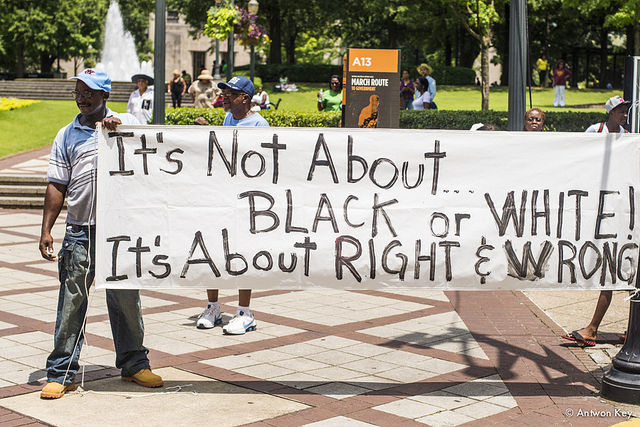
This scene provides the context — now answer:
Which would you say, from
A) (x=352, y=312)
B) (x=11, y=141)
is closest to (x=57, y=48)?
(x=11, y=141)

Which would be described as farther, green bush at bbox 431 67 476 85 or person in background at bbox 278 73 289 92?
green bush at bbox 431 67 476 85

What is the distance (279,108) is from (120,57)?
2567 centimetres

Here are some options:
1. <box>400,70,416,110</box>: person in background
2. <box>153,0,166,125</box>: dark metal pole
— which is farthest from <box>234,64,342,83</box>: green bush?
<box>153,0,166,125</box>: dark metal pole

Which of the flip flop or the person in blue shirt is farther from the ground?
the person in blue shirt

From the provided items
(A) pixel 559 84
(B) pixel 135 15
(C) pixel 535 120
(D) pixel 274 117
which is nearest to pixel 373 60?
(C) pixel 535 120

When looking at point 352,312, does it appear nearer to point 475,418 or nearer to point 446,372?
point 446,372

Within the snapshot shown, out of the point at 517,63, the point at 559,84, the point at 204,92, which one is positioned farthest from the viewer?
the point at 559,84

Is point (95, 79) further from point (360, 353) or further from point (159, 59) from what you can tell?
point (159, 59)

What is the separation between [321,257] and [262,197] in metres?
0.55

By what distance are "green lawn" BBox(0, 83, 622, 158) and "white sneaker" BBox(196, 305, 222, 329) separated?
15290mm

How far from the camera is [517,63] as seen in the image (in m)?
8.48

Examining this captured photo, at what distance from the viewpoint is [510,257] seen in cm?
522

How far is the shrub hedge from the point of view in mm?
16344

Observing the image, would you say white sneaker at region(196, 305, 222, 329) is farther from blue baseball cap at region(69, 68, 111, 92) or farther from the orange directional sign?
the orange directional sign
